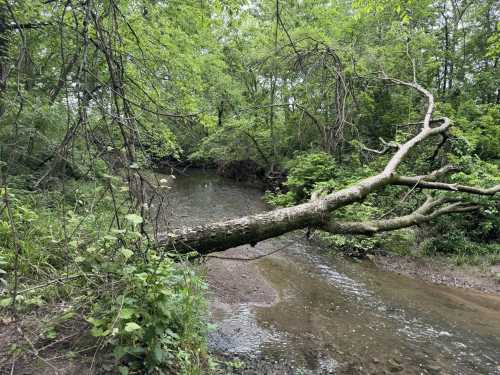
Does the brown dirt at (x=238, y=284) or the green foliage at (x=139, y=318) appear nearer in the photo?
the green foliage at (x=139, y=318)

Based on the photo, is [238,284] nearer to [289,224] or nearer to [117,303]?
[289,224]

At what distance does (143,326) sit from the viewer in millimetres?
2344

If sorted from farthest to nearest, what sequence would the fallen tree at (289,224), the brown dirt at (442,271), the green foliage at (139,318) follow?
the brown dirt at (442,271)
the fallen tree at (289,224)
the green foliage at (139,318)

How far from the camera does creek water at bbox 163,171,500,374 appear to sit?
407 cm

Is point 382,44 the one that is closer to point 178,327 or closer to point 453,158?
point 453,158

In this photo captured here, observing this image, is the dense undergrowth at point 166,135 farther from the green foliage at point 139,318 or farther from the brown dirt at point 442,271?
the brown dirt at point 442,271

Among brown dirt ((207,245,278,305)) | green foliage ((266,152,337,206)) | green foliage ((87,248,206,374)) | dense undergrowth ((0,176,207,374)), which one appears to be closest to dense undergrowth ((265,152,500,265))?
green foliage ((266,152,337,206))

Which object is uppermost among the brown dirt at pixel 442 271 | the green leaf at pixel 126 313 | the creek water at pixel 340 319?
the green leaf at pixel 126 313

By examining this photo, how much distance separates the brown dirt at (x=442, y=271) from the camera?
7.14 m

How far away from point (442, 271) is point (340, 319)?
4018 millimetres

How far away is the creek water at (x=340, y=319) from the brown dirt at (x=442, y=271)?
1.13 ft

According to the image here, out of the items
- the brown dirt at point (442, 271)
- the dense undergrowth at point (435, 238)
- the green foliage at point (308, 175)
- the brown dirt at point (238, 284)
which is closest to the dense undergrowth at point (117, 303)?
the brown dirt at point (238, 284)

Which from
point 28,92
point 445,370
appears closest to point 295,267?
point 445,370

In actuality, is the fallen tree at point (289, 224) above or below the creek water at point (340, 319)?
above
